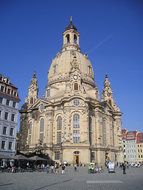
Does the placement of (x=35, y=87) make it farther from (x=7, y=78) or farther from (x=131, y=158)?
(x=131, y=158)

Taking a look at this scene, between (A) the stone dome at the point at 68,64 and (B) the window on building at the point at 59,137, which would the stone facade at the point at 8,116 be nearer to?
(B) the window on building at the point at 59,137

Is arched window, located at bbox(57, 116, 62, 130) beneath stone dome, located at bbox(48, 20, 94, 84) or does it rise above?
beneath

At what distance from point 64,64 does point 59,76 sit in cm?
521

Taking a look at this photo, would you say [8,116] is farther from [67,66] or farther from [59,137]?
[67,66]

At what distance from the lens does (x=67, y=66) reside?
9675 cm

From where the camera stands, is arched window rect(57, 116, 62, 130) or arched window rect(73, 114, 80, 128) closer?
arched window rect(73, 114, 80, 128)

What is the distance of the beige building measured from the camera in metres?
77.1

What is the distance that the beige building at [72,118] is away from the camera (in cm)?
7712

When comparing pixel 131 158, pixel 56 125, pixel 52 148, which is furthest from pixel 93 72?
pixel 131 158

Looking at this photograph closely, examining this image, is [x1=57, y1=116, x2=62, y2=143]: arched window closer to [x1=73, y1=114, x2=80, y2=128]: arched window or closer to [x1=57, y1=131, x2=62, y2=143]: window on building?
[x1=57, y1=131, x2=62, y2=143]: window on building

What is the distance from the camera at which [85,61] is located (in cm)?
10150

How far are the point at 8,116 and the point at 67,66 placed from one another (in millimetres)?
44292

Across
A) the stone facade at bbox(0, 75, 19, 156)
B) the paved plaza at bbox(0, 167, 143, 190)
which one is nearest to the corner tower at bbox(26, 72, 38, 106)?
the stone facade at bbox(0, 75, 19, 156)

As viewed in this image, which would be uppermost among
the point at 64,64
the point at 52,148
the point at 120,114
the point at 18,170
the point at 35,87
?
the point at 64,64
